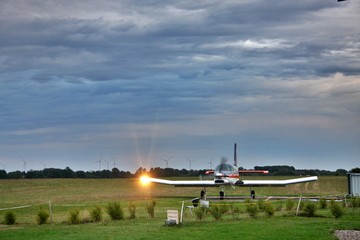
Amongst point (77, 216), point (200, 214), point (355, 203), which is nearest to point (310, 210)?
point (200, 214)

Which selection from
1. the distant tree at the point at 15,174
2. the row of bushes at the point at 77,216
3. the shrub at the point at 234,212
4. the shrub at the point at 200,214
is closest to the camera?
the shrub at the point at 200,214

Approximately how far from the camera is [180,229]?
25.7 metres

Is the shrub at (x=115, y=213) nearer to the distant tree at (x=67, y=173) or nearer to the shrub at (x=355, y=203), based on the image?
the shrub at (x=355, y=203)

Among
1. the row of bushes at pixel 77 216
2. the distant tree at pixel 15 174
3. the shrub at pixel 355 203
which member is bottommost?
the row of bushes at pixel 77 216

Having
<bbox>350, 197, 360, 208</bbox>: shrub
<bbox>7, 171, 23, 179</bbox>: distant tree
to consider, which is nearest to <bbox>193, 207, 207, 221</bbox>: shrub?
<bbox>350, 197, 360, 208</bbox>: shrub

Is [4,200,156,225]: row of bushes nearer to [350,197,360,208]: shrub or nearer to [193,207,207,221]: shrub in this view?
[193,207,207,221]: shrub

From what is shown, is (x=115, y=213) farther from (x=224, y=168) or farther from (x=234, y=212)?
(x=224, y=168)

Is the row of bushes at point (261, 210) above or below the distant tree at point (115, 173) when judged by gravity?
below

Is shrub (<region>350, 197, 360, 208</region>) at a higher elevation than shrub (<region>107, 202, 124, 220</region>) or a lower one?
higher

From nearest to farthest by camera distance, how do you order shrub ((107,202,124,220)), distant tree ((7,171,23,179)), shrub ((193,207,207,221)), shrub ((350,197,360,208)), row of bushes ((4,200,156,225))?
shrub ((193,207,207,221))
row of bushes ((4,200,156,225))
shrub ((107,202,124,220))
shrub ((350,197,360,208))
distant tree ((7,171,23,179))

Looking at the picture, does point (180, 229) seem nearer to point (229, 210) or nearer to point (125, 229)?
point (125, 229)

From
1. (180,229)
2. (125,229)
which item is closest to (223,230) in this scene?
(180,229)

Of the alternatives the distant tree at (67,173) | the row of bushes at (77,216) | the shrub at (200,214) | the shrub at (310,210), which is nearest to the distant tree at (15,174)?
the distant tree at (67,173)

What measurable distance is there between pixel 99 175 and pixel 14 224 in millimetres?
157245
